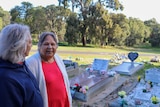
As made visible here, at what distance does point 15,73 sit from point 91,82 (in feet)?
16.5

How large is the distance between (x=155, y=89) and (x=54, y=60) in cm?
472

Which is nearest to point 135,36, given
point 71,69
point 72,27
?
point 72,27

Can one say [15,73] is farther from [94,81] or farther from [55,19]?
[55,19]

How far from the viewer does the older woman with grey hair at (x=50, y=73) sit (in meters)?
2.34

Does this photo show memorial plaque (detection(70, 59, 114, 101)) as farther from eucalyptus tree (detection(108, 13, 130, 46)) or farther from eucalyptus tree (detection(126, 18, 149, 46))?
eucalyptus tree (detection(126, 18, 149, 46))

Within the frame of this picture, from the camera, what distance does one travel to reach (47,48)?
103 inches

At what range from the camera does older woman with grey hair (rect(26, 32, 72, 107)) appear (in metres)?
2.34

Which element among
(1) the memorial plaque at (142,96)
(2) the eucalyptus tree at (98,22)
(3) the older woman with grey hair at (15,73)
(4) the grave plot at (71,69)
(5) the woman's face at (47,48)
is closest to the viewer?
(3) the older woman with grey hair at (15,73)

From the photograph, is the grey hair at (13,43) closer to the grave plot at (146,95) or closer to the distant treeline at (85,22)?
the grave plot at (146,95)

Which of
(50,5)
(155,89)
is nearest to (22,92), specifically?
(155,89)

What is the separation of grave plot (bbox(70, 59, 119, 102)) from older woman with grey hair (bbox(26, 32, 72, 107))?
120 inches

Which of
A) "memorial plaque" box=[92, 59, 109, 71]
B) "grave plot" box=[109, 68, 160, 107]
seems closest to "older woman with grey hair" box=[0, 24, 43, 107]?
"grave plot" box=[109, 68, 160, 107]

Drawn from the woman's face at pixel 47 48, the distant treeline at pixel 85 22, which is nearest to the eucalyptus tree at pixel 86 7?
the distant treeline at pixel 85 22

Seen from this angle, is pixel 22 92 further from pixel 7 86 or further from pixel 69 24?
pixel 69 24
